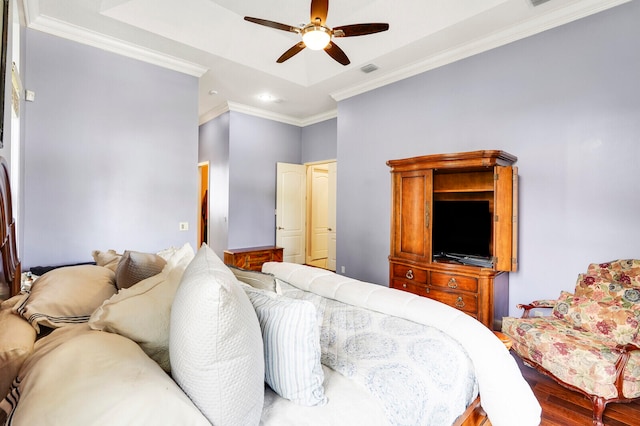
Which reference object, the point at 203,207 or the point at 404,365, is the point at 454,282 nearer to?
the point at 404,365

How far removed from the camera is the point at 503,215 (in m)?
2.73

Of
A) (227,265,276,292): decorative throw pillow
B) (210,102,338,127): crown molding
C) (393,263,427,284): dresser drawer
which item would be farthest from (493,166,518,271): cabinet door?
(210,102,338,127): crown molding

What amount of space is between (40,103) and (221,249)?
3150mm

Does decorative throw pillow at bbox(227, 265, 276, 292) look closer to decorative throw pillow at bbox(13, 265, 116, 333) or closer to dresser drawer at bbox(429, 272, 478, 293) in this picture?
decorative throw pillow at bbox(13, 265, 116, 333)

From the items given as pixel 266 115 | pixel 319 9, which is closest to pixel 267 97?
pixel 266 115

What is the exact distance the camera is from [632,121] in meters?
2.42

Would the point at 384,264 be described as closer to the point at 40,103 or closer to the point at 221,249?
the point at 221,249

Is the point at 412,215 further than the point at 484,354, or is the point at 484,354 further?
the point at 412,215

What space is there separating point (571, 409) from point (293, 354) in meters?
2.18

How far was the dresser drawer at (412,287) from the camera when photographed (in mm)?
3048

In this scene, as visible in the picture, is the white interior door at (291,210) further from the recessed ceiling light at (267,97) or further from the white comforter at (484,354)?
the white comforter at (484,354)

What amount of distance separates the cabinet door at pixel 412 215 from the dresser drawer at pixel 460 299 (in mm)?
334

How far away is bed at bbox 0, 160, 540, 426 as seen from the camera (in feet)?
2.37

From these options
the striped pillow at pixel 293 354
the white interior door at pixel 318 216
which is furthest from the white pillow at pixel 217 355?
the white interior door at pixel 318 216
